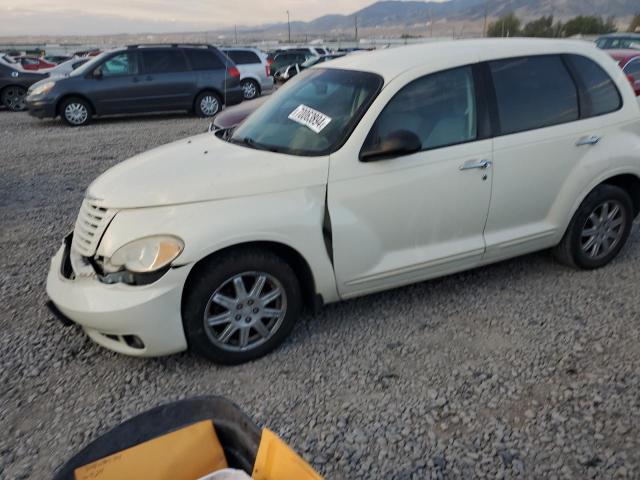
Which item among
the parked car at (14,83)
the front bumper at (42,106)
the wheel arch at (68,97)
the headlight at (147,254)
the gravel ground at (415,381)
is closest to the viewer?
the gravel ground at (415,381)

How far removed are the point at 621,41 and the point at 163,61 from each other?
1303 cm

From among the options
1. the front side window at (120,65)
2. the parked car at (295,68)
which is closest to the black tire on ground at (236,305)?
the parked car at (295,68)

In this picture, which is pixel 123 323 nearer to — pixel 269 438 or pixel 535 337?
pixel 269 438

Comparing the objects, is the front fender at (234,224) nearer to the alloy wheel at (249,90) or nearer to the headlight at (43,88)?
the headlight at (43,88)

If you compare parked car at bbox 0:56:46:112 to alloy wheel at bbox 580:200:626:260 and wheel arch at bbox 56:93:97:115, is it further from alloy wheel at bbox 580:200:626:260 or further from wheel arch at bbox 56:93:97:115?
alloy wheel at bbox 580:200:626:260

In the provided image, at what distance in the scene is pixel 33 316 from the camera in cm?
383

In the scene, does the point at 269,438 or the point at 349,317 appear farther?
the point at 349,317

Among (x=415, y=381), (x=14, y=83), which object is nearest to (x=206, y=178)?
(x=415, y=381)

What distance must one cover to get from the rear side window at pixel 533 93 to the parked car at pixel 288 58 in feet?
66.9

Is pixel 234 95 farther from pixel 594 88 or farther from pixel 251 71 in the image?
pixel 594 88

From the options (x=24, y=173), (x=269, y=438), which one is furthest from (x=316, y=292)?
(x=24, y=173)

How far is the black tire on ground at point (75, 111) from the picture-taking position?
1213cm

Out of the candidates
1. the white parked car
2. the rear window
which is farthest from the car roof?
the rear window

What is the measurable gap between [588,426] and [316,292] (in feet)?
5.23
